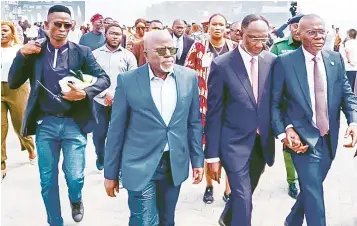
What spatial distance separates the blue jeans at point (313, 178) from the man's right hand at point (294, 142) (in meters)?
0.08

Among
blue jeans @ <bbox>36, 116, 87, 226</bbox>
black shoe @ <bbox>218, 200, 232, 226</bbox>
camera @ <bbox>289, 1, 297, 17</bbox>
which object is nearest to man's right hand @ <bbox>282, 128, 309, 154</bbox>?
black shoe @ <bbox>218, 200, 232, 226</bbox>

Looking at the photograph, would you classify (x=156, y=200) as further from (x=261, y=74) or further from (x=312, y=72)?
(x=312, y=72)

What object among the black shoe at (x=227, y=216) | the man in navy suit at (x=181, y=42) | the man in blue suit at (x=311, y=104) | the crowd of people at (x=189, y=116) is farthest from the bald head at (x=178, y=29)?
the man in blue suit at (x=311, y=104)

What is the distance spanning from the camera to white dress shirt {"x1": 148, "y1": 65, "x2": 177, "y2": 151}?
370 centimetres

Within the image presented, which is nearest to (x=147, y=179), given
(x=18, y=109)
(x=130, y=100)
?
(x=130, y=100)

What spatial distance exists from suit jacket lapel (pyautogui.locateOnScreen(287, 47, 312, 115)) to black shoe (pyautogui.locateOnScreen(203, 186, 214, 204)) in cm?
208

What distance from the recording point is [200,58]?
6055 mm

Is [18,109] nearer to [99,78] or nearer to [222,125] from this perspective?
[99,78]

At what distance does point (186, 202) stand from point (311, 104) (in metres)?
2.23

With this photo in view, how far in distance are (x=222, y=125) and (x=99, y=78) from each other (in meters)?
1.25

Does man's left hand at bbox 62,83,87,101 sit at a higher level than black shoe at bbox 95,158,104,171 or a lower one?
higher

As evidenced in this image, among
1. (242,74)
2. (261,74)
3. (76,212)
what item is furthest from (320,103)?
(76,212)

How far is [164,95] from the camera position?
3.70m

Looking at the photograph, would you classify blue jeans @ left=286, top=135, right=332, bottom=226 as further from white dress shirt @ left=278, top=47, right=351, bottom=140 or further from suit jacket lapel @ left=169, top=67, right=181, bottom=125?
suit jacket lapel @ left=169, top=67, right=181, bottom=125
